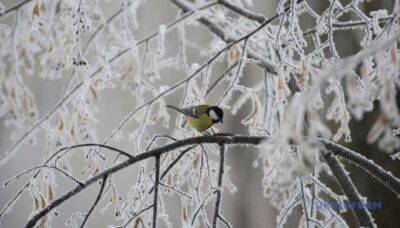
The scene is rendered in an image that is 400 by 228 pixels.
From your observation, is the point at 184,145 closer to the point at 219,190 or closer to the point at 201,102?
the point at 219,190

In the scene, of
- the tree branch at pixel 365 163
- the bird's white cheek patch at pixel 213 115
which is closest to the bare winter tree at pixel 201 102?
the tree branch at pixel 365 163

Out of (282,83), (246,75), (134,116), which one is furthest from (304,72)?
(246,75)

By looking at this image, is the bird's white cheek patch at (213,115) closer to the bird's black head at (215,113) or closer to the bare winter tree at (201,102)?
the bird's black head at (215,113)

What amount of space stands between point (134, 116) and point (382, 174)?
155cm

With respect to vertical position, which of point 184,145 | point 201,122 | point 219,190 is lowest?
point 219,190

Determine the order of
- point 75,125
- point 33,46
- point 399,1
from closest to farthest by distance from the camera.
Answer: point 399,1 < point 75,125 < point 33,46

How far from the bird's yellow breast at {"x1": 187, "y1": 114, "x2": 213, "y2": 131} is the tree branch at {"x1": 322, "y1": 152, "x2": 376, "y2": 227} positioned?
64 centimetres

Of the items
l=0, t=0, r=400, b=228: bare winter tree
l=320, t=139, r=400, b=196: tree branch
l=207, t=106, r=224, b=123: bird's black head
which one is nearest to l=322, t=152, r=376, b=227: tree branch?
l=0, t=0, r=400, b=228: bare winter tree

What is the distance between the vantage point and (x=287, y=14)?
2449mm

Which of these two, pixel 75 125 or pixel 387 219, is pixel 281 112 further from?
pixel 387 219

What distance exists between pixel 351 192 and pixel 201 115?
877 mm

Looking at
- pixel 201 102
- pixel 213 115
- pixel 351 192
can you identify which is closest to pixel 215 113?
pixel 213 115

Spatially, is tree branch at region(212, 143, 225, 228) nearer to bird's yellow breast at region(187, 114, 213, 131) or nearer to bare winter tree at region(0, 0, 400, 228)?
bare winter tree at region(0, 0, 400, 228)

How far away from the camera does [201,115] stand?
2.93 meters
